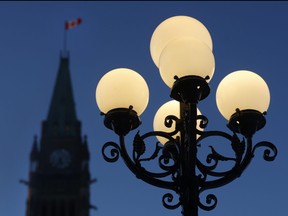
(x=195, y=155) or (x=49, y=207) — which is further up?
(x=49, y=207)

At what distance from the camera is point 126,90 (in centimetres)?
715

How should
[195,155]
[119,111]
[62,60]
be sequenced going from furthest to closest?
[62,60] < [119,111] < [195,155]

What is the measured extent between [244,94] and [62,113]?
67343mm

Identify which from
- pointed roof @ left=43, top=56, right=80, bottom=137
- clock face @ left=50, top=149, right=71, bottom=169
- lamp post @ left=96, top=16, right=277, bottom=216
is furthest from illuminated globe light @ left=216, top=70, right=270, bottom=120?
pointed roof @ left=43, top=56, right=80, bottom=137

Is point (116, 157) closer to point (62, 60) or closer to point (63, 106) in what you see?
point (63, 106)

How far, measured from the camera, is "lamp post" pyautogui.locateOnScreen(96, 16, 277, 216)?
21.9 feet

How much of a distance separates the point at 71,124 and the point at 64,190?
7790mm

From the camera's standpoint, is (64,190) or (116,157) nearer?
(116,157)

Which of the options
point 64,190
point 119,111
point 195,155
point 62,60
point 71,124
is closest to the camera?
point 195,155

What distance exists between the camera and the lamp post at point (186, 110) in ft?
21.9

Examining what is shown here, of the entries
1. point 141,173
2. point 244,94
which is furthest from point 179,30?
point 141,173

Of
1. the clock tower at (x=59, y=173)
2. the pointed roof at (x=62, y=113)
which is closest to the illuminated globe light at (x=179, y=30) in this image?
the clock tower at (x=59, y=173)

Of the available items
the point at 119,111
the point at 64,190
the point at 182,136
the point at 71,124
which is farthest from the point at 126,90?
the point at 71,124

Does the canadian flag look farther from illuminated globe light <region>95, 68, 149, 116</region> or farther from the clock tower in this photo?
illuminated globe light <region>95, 68, 149, 116</region>
